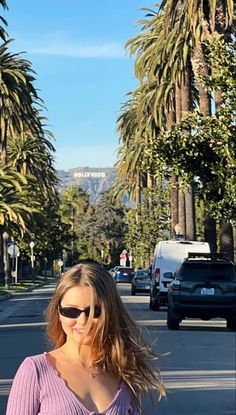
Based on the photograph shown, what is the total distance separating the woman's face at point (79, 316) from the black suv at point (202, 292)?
19.1 meters

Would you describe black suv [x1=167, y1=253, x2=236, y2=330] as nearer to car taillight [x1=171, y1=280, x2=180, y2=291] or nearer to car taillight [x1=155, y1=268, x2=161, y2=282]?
car taillight [x1=171, y1=280, x2=180, y2=291]

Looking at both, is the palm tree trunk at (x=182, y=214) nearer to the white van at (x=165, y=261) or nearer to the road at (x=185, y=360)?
the white van at (x=165, y=261)

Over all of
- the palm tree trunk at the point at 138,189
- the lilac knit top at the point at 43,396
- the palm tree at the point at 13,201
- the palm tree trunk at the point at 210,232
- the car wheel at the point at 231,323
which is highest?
the palm tree trunk at the point at 138,189

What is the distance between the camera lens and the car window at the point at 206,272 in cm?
2277

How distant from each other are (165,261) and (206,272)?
7.95m

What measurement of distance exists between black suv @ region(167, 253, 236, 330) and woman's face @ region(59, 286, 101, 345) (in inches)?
750

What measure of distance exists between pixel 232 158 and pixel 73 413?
1655cm

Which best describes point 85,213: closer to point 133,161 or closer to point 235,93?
point 133,161

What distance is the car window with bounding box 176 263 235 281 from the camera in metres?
22.8

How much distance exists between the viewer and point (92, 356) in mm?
3439

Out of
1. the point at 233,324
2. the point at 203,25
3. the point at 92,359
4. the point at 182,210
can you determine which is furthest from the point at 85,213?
the point at 92,359

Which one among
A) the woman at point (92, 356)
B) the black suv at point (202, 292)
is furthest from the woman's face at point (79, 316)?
the black suv at point (202, 292)

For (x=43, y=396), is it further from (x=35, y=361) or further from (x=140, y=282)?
(x=140, y=282)

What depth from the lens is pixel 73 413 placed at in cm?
315
